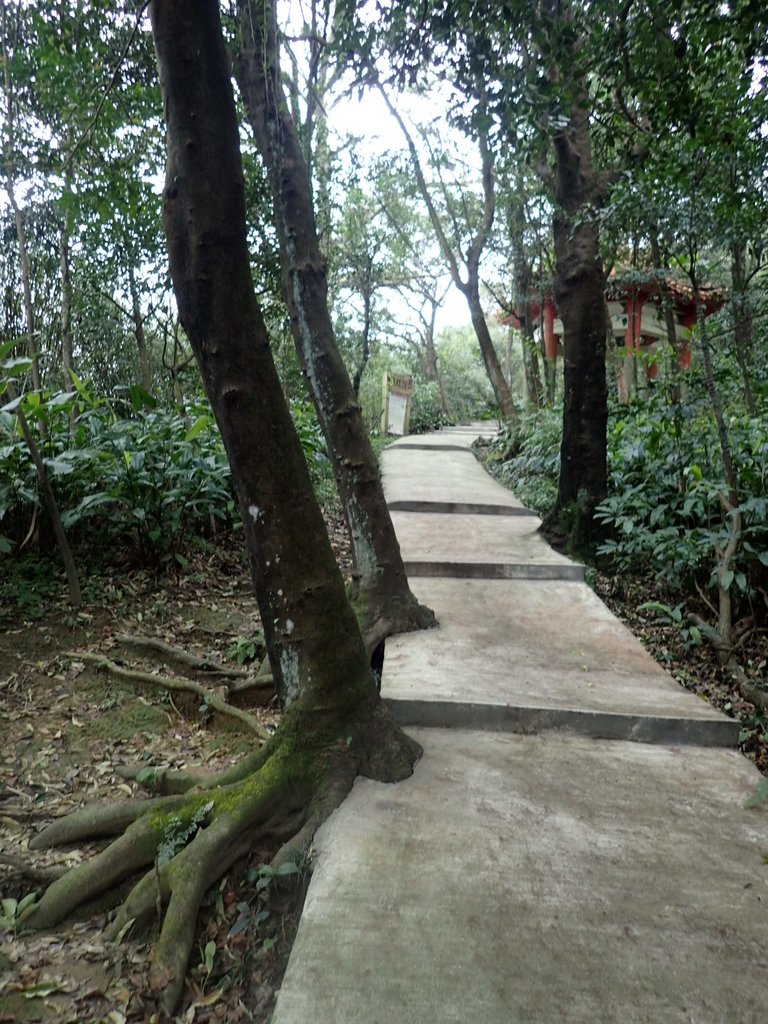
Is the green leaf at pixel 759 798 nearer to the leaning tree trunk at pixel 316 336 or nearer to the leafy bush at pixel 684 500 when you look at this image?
the leafy bush at pixel 684 500

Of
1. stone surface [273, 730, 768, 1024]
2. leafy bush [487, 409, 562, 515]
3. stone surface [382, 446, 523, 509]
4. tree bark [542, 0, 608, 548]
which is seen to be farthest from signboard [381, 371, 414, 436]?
stone surface [273, 730, 768, 1024]

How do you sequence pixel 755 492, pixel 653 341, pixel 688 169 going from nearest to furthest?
pixel 688 169 → pixel 755 492 → pixel 653 341

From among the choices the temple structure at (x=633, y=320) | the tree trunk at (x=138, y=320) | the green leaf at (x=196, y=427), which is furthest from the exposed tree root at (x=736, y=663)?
the tree trunk at (x=138, y=320)

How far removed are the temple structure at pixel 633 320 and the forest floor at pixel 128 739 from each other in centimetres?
442

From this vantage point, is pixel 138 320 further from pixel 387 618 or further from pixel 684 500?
pixel 684 500

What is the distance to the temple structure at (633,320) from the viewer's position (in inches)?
378

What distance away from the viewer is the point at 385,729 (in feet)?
9.96

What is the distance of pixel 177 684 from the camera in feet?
14.3

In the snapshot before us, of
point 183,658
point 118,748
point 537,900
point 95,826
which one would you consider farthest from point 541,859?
point 183,658

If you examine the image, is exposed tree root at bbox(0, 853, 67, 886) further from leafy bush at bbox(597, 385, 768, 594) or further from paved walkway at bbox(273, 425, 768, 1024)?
leafy bush at bbox(597, 385, 768, 594)

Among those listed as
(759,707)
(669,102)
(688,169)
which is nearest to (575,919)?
(759,707)

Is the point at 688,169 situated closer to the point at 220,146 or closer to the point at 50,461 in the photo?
the point at 220,146

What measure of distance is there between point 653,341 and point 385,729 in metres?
16.7

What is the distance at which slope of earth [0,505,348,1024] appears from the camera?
2.18 metres
